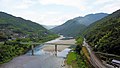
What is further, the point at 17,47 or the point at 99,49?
the point at 17,47

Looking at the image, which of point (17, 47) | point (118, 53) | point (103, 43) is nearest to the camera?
point (118, 53)

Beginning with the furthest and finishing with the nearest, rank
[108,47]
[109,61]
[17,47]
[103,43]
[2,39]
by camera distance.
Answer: [2,39] → [17,47] → [103,43] → [108,47] → [109,61]

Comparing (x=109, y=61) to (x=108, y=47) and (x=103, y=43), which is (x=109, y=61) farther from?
(x=103, y=43)

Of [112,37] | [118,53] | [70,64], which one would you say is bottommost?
[70,64]

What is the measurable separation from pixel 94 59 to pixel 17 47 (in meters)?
51.6

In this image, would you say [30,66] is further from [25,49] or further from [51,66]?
[25,49]

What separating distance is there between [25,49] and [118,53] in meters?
57.3

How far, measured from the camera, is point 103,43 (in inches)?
2840

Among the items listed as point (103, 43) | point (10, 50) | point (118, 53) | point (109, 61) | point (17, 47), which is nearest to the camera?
point (109, 61)

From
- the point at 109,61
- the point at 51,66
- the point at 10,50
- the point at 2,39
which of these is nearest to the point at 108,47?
the point at 109,61

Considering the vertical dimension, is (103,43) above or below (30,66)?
above

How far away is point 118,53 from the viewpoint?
62.3 m

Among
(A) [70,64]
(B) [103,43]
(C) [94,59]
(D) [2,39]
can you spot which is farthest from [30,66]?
(D) [2,39]

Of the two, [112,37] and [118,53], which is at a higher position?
[112,37]
